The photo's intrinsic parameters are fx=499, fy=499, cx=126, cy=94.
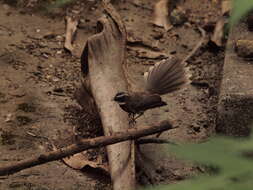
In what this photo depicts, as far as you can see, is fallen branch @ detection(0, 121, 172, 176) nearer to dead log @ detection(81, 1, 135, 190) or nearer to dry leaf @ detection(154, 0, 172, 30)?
dead log @ detection(81, 1, 135, 190)

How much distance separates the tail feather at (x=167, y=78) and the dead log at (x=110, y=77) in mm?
153

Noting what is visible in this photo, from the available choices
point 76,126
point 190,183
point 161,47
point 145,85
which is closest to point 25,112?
point 76,126

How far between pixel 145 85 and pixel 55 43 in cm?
116

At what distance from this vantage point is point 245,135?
2.54 metres

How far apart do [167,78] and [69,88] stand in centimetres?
77

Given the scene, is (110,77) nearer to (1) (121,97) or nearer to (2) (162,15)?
(1) (121,97)

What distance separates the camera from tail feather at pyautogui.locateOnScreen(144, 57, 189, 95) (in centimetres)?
281

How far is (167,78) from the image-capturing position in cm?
283

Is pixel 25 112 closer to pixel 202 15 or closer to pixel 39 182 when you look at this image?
pixel 39 182

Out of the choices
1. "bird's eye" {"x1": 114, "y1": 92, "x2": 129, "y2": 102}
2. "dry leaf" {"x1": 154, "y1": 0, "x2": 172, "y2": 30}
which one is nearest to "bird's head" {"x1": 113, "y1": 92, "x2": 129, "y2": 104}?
"bird's eye" {"x1": 114, "y1": 92, "x2": 129, "y2": 102}

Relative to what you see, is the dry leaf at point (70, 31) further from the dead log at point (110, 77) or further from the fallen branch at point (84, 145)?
the fallen branch at point (84, 145)

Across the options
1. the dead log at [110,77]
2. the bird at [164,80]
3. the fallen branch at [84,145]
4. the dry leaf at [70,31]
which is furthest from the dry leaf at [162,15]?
the fallen branch at [84,145]

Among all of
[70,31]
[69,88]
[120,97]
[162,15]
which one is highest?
[162,15]

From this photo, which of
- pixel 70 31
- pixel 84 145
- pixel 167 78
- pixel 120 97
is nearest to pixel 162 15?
pixel 70 31
